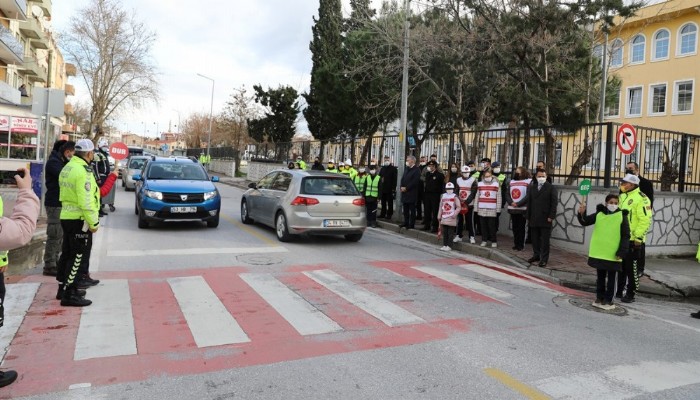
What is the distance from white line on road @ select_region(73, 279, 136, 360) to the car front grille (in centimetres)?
481

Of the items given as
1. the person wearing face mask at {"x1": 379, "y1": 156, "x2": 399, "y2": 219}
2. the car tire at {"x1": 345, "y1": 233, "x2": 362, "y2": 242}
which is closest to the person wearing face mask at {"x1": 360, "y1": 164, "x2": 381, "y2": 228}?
the person wearing face mask at {"x1": 379, "y1": 156, "x2": 399, "y2": 219}

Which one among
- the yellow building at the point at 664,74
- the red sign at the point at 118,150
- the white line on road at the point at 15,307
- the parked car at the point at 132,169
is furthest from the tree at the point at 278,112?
the white line on road at the point at 15,307

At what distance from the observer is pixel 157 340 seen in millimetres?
4992

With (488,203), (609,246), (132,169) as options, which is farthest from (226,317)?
(132,169)

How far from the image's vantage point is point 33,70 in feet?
156

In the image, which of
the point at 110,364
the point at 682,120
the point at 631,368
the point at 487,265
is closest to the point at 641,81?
the point at 682,120

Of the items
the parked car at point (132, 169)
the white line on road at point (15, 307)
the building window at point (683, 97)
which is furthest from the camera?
the building window at point (683, 97)

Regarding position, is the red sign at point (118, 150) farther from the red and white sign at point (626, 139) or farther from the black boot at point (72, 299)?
the red and white sign at point (626, 139)

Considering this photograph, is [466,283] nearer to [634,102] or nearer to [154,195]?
[154,195]

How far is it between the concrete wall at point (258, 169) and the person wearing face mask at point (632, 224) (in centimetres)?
2460

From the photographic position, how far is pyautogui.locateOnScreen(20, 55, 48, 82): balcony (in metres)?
45.9

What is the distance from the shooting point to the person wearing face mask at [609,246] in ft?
22.4

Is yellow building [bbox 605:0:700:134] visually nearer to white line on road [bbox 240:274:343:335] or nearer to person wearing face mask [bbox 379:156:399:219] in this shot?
person wearing face mask [bbox 379:156:399:219]

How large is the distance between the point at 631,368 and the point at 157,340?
4.43m
